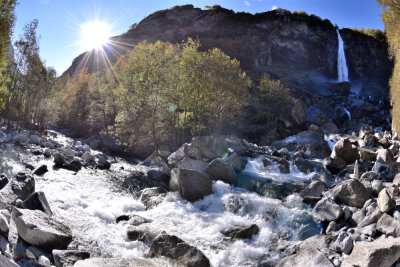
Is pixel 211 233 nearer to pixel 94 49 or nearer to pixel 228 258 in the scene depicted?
pixel 228 258

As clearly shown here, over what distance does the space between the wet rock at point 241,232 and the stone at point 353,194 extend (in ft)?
13.9

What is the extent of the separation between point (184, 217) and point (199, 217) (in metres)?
0.69

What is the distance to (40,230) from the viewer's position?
7547 millimetres

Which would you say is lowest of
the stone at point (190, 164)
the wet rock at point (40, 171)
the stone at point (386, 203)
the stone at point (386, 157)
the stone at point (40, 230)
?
the stone at point (190, 164)

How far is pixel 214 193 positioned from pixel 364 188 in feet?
25.3

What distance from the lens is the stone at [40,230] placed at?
24.3 feet

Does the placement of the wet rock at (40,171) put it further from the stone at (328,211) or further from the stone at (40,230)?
the stone at (328,211)

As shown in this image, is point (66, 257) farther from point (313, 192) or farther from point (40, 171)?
point (40, 171)

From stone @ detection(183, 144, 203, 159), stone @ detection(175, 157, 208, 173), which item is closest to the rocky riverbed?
stone @ detection(175, 157, 208, 173)

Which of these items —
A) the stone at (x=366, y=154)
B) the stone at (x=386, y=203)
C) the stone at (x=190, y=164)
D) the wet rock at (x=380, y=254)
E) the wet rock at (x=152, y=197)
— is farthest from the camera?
the stone at (x=190, y=164)

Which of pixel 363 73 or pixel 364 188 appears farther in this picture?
pixel 363 73

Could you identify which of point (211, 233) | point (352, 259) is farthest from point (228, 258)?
point (352, 259)

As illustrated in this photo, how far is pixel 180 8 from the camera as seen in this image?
335ft

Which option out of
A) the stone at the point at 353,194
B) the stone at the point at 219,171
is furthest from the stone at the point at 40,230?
the stone at the point at 219,171
